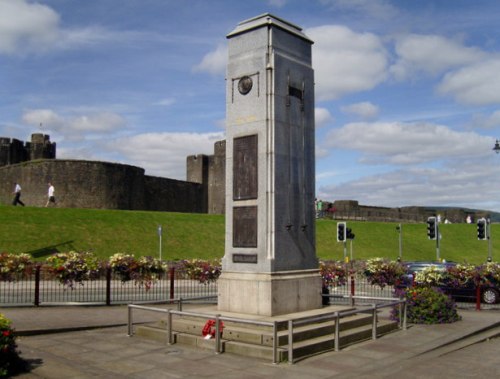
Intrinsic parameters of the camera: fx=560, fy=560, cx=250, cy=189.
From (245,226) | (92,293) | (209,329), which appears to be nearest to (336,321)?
(209,329)

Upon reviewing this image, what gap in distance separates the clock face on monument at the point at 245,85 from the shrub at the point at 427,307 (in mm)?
6457

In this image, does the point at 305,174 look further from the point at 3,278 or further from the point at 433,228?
the point at 433,228

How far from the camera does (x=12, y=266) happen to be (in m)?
18.2

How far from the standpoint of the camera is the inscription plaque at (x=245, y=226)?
12.2 metres

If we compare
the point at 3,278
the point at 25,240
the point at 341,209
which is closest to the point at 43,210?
the point at 25,240

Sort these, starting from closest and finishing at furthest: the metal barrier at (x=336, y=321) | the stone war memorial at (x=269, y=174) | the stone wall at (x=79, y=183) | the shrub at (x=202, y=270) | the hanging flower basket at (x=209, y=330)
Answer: the metal barrier at (x=336, y=321) < the hanging flower basket at (x=209, y=330) < the stone war memorial at (x=269, y=174) < the shrub at (x=202, y=270) < the stone wall at (x=79, y=183)

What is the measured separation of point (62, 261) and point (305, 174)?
976cm

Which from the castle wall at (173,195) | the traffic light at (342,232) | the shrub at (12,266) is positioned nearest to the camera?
the shrub at (12,266)

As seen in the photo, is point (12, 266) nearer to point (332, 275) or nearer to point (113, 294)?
point (113, 294)

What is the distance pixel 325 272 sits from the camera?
19.5 m

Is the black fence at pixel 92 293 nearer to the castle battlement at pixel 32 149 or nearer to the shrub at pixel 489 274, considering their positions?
the shrub at pixel 489 274

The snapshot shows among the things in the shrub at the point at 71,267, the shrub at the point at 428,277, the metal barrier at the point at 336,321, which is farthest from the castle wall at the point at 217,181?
the metal barrier at the point at 336,321

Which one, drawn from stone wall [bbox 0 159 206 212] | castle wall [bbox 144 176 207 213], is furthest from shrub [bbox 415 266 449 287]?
castle wall [bbox 144 176 207 213]

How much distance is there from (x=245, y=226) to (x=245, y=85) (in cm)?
317
